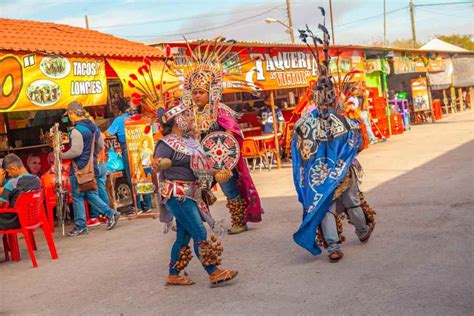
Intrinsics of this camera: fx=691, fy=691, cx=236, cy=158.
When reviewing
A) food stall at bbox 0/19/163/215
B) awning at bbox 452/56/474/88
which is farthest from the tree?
food stall at bbox 0/19/163/215

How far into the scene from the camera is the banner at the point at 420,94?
1079 inches

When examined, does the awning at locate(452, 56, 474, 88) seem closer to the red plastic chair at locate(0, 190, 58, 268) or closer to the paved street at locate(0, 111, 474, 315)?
the paved street at locate(0, 111, 474, 315)

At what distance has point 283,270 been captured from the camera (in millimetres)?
6535

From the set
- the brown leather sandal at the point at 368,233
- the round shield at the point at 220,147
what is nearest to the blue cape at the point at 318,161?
the brown leather sandal at the point at 368,233

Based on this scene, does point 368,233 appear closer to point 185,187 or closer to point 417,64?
point 185,187

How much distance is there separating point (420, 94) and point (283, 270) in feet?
75.0

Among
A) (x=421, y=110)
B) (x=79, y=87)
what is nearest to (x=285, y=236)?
(x=79, y=87)

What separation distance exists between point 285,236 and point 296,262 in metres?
1.42

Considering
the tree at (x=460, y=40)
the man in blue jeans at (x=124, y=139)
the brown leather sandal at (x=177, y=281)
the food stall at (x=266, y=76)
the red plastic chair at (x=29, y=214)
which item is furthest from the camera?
the tree at (x=460, y=40)

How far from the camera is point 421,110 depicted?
2827 centimetres

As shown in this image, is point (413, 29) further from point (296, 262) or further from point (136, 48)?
point (296, 262)

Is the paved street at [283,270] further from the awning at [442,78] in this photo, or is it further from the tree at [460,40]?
the tree at [460,40]

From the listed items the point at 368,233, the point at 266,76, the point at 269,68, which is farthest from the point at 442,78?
the point at 368,233

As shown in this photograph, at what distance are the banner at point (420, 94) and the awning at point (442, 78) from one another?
302 centimetres
